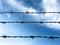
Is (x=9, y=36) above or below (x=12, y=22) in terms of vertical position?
below

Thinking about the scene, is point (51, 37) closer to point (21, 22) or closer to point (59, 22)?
point (59, 22)

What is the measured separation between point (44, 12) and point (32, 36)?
7.48 feet

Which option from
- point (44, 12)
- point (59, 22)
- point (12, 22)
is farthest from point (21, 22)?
point (59, 22)

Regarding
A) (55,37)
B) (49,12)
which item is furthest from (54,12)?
(55,37)

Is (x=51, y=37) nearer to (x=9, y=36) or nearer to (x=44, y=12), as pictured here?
(x=44, y=12)

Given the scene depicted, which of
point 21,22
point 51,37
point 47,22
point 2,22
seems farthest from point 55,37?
point 2,22

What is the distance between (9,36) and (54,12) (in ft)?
14.1

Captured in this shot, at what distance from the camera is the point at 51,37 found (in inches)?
685

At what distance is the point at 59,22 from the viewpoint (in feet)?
56.8

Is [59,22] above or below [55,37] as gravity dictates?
above

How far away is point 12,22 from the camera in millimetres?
17297

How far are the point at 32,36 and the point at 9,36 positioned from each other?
1944mm

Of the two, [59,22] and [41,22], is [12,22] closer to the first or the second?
[41,22]

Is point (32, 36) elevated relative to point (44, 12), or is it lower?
lower
